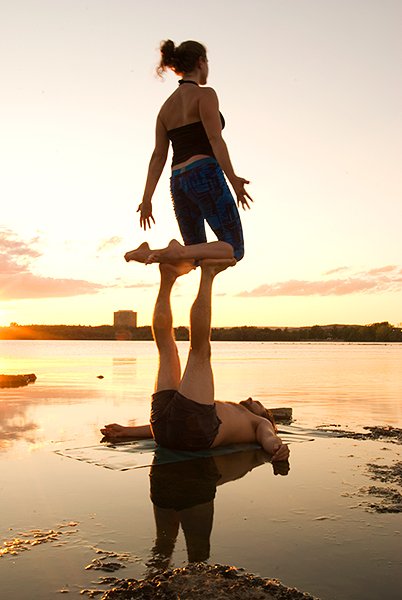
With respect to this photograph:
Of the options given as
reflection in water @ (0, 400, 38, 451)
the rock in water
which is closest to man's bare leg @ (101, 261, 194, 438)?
reflection in water @ (0, 400, 38, 451)

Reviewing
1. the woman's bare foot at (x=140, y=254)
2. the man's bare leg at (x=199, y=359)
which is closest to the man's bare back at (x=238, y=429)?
the man's bare leg at (x=199, y=359)

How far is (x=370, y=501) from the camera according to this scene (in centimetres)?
380

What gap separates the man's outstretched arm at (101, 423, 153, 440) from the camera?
6215 mm

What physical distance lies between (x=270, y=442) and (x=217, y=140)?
9.30 ft

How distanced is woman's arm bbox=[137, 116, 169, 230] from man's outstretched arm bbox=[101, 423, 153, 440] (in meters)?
2.18

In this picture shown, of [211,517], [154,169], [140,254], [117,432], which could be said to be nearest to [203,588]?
[211,517]

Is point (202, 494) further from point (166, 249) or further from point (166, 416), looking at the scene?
point (166, 249)

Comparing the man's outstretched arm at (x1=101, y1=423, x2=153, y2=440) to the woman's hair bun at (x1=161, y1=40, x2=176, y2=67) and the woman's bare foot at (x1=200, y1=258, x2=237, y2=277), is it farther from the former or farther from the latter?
the woman's hair bun at (x1=161, y1=40, x2=176, y2=67)

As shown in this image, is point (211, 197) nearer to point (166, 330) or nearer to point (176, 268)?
point (176, 268)

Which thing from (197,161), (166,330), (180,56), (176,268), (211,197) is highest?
(180,56)

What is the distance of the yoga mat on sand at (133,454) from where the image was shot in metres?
4.98

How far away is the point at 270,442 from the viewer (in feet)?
18.0

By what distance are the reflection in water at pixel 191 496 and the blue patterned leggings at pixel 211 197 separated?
1.95 m

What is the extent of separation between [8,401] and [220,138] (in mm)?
6139
